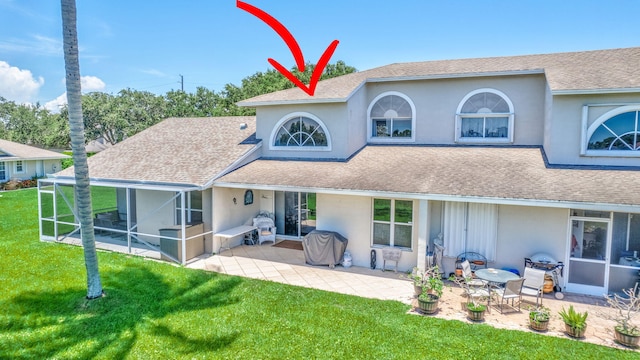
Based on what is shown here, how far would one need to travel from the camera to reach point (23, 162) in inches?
1435

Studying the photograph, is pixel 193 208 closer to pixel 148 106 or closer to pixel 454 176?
pixel 454 176

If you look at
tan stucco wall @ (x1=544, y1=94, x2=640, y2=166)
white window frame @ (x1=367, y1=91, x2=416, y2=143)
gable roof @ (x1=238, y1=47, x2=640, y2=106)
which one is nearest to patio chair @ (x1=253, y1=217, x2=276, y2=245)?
gable roof @ (x1=238, y1=47, x2=640, y2=106)

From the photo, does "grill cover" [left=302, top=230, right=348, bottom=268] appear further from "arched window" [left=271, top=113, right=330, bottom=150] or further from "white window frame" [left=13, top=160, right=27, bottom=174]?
"white window frame" [left=13, top=160, right=27, bottom=174]

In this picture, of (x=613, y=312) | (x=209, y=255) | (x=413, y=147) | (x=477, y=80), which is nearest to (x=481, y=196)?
(x=613, y=312)

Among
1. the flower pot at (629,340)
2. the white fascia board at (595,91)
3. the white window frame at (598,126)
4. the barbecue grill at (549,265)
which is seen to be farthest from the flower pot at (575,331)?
the white fascia board at (595,91)

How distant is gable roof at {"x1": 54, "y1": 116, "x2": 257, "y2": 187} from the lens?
46.8 feet

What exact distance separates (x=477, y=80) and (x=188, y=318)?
508 inches

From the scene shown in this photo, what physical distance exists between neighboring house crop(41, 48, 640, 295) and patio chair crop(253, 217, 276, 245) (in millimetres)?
551

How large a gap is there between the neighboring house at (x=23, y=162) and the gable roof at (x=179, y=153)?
23.7m

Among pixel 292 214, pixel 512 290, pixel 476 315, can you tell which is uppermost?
pixel 292 214

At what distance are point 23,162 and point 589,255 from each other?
45.7m

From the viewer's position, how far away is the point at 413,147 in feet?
49.2

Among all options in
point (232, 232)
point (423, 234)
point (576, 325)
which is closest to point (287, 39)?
point (232, 232)

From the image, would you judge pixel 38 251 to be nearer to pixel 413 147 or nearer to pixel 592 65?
pixel 413 147
